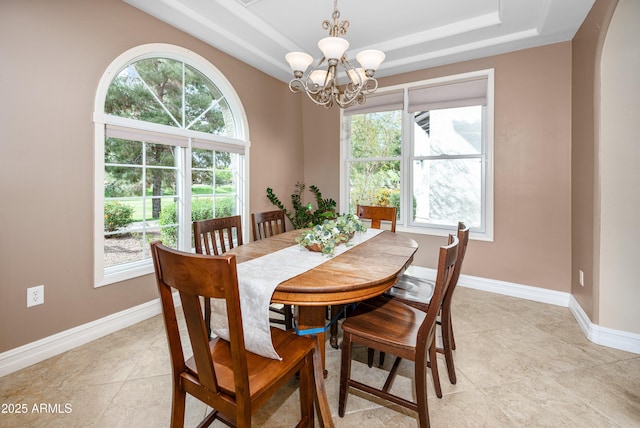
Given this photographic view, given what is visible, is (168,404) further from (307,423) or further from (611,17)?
(611,17)

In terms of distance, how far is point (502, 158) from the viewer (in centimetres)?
321

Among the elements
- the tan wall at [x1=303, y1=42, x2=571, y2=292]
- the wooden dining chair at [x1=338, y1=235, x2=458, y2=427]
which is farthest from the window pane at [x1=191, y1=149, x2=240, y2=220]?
the tan wall at [x1=303, y1=42, x2=571, y2=292]

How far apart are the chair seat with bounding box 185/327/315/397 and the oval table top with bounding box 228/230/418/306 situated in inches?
8.0

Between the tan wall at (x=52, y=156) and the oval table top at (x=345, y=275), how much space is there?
4.30 ft

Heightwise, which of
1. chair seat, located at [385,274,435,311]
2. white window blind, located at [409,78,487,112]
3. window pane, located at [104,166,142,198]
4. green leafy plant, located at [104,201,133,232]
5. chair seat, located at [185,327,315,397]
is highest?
white window blind, located at [409,78,487,112]

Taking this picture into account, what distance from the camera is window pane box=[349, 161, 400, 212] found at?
391 centimetres

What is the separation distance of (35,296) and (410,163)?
3.81 meters

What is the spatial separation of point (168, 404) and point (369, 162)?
11.3ft

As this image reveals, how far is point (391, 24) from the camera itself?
2938 millimetres

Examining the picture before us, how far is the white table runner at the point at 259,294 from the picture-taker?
1.20 m

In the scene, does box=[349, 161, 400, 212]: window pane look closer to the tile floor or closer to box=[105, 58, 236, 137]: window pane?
box=[105, 58, 236, 137]: window pane

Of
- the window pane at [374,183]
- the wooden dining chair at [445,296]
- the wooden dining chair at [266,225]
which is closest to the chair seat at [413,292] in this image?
the wooden dining chair at [445,296]

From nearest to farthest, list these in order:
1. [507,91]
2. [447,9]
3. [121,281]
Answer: [121,281] → [447,9] → [507,91]

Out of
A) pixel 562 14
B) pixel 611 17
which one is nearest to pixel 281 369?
pixel 611 17
